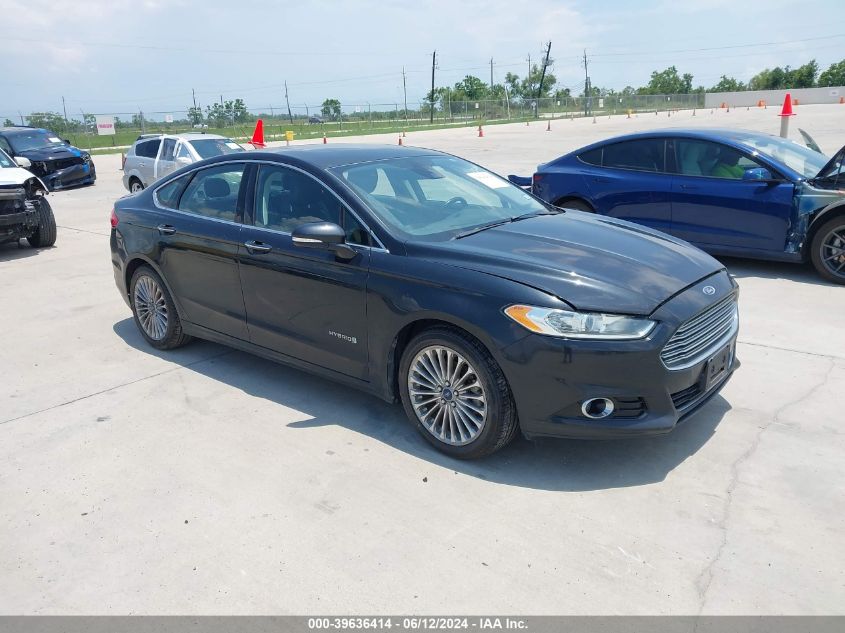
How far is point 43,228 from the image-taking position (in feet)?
33.7

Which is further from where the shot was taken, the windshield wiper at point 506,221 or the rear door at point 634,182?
the rear door at point 634,182

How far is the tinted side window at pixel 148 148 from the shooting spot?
15.1m

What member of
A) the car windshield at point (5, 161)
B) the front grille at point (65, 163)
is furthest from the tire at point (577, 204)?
the front grille at point (65, 163)

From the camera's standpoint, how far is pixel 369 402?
473 cm

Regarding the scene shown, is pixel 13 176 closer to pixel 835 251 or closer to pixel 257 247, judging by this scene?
pixel 257 247

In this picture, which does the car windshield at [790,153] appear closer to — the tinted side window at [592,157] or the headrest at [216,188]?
the tinted side window at [592,157]

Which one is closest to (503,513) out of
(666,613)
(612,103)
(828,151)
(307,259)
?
(666,613)

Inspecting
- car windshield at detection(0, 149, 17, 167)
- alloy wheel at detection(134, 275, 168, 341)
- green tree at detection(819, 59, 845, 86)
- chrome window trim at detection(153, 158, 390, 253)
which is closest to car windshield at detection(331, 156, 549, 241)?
chrome window trim at detection(153, 158, 390, 253)

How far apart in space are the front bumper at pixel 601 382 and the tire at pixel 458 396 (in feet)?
0.36

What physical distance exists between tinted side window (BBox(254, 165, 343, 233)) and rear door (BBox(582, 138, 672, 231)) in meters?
4.64

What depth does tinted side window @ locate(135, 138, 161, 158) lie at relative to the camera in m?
15.1

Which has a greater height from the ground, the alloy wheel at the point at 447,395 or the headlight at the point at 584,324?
the headlight at the point at 584,324

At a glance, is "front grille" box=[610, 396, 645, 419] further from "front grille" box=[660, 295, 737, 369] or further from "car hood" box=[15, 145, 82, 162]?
"car hood" box=[15, 145, 82, 162]

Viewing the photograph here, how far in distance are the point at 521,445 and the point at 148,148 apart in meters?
13.7
